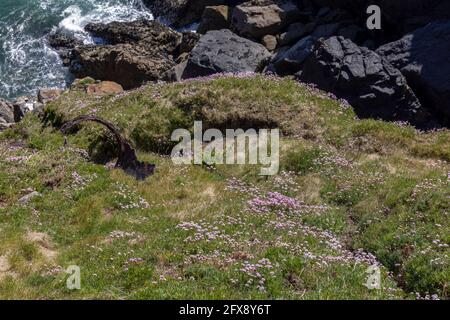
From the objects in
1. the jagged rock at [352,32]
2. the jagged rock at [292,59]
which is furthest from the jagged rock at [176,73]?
the jagged rock at [352,32]

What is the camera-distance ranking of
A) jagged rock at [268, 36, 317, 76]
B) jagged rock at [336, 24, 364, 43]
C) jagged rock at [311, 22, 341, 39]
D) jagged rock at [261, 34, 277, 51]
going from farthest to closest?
jagged rock at [261, 34, 277, 51] < jagged rock at [311, 22, 341, 39] < jagged rock at [336, 24, 364, 43] < jagged rock at [268, 36, 317, 76]

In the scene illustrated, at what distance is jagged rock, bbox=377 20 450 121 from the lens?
1016 inches

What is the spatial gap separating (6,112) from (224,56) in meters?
17.4

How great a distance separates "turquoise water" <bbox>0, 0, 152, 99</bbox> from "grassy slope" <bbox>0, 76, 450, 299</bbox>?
19.0 m

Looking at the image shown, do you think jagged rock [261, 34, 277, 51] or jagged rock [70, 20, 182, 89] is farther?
jagged rock [70, 20, 182, 89]

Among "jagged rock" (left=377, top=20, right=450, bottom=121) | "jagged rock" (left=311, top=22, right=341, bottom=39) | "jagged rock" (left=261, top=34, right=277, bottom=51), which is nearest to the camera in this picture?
"jagged rock" (left=377, top=20, right=450, bottom=121)

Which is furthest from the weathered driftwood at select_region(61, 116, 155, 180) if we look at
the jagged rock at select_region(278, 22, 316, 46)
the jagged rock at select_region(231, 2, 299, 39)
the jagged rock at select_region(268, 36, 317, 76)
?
the jagged rock at select_region(231, 2, 299, 39)

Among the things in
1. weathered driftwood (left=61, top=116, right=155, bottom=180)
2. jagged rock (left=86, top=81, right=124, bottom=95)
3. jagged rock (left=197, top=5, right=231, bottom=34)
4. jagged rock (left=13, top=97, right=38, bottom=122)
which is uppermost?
weathered driftwood (left=61, top=116, right=155, bottom=180)

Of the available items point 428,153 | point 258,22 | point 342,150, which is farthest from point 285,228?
point 258,22

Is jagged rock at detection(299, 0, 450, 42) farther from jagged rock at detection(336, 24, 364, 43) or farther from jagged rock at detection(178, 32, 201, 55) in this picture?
jagged rock at detection(178, 32, 201, 55)

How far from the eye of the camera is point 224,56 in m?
31.3

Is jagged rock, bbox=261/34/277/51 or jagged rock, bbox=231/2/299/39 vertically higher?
jagged rock, bbox=231/2/299/39

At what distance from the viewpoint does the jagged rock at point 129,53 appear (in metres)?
39.1

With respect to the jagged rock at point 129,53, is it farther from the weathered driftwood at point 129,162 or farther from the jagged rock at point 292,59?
the weathered driftwood at point 129,162
